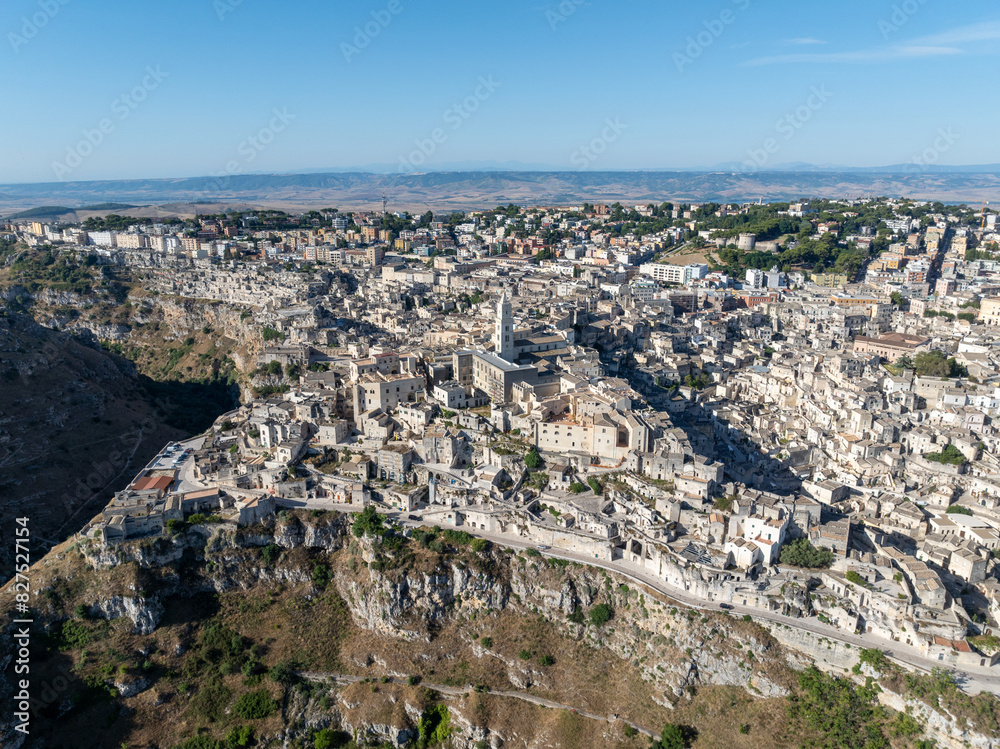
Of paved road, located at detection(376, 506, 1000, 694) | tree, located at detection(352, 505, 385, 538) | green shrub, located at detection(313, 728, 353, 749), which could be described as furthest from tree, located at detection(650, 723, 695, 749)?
tree, located at detection(352, 505, 385, 538)

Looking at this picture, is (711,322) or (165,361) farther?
(165,361)

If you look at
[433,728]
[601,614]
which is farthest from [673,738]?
→ [433,728]

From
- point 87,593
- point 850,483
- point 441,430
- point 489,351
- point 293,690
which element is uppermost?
point 489,351

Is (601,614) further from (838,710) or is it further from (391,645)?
(391,645)

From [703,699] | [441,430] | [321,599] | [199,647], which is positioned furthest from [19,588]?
[703,699]

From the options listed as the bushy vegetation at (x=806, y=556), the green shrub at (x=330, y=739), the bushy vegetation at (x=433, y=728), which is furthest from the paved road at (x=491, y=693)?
the bushy vegetation at (x=806, y=556)

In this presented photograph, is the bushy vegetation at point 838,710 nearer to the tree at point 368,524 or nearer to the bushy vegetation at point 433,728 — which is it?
the bushy vegetation at point 433,728

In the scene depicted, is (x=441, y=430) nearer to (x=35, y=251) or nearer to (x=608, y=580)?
(x=608, y=580)
